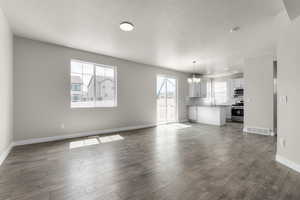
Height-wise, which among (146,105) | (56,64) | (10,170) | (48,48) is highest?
(48,48)

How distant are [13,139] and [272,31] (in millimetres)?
6765

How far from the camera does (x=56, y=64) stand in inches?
158

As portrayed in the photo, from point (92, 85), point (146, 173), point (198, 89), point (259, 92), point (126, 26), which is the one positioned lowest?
point (146, 173)

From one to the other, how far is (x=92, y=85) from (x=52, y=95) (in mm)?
1225

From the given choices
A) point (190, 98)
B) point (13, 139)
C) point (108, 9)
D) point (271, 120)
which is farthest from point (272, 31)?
point (13, 139)

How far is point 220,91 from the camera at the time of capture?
8.02 meters

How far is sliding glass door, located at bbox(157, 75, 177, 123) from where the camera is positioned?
22.2ft

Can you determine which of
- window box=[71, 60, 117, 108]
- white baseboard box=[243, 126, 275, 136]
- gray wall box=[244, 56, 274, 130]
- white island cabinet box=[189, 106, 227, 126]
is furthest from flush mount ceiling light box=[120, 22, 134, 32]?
white island cabinet box=[189, 106, 227, 126]

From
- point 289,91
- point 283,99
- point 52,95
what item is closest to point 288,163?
point 283,99

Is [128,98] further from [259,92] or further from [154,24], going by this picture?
[259,92]

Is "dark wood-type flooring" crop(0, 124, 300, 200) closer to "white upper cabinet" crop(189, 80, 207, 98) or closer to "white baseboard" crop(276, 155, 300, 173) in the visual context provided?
"white baseboard" crop(276, 155, 300, 173)

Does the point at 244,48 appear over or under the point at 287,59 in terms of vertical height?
over

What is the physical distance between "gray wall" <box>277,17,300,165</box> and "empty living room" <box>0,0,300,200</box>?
0.02 m

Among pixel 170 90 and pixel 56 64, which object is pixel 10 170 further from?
pixel 170 90
